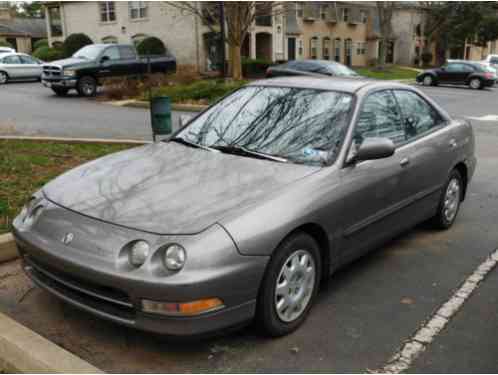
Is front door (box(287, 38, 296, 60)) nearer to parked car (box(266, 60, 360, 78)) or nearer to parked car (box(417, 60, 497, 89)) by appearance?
parked car (box(417, 60, 497, 89))

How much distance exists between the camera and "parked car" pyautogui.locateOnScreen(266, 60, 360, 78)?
19625mm

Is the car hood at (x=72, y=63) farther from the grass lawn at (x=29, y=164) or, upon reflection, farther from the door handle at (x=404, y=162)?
the door handle at (x=404, y=162)

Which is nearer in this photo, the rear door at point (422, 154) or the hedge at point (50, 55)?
the rear door at point (422, 154)

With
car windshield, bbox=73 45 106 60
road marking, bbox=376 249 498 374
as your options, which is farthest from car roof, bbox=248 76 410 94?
car windshield, bbox=73 45 106 60

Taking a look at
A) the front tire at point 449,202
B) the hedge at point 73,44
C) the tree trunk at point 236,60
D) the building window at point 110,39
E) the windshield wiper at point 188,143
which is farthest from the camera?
the building window at point 110,39

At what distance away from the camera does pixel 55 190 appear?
371 cm

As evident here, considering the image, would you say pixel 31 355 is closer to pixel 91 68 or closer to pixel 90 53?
pixel 91 68

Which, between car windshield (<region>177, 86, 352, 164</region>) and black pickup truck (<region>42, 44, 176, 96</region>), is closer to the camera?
car windshield (<region>177, 86, 352, 164</region>)

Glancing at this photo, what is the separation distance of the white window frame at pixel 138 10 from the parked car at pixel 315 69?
56.2ft

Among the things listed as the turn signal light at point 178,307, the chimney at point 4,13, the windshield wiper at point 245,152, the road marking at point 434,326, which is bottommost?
the road marking at point 434,326

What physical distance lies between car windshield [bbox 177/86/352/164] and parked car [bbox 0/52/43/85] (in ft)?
79.9

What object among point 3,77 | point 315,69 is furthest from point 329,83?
point 3,77

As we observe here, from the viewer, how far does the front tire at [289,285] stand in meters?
3.24

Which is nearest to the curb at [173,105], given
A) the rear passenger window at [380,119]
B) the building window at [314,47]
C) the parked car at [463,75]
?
the rear passenger window at [380,119]
